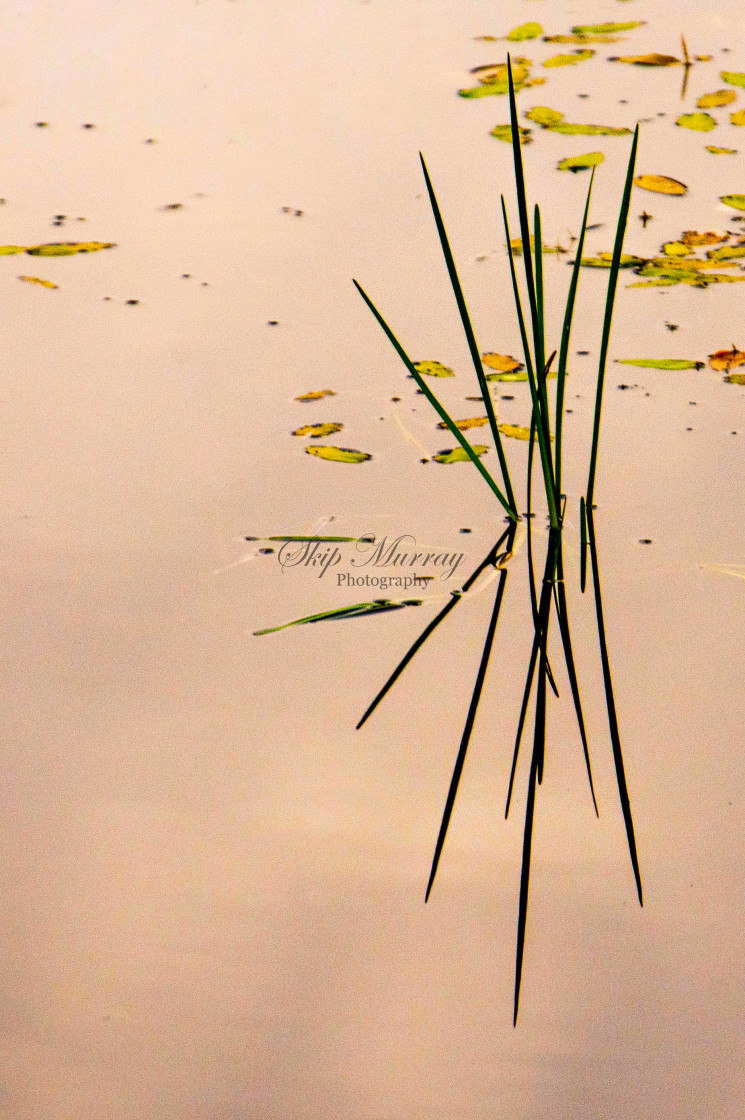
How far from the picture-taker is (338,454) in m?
1.25

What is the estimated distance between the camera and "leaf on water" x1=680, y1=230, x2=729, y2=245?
1.62 m

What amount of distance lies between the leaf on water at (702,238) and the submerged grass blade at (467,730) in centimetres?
83

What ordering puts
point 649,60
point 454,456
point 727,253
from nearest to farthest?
1. point 454,456
2. point 727,253
3. point 649,60

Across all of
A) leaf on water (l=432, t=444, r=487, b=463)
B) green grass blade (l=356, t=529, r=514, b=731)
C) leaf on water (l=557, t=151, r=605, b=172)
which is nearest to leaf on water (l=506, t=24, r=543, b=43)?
leaf on water (l=557, t=151, r=605, b=172)

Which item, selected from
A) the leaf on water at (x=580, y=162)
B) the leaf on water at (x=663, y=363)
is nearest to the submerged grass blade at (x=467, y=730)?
the leaf on water at (x=663, y=363)

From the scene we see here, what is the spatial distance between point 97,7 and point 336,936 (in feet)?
8.35

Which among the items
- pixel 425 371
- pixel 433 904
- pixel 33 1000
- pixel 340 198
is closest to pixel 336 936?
pixel 433 904

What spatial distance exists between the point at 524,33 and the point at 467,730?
79.7 inches

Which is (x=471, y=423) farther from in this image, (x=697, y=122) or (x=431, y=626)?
(x=697, y=122)

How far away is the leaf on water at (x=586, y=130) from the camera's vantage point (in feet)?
6.42

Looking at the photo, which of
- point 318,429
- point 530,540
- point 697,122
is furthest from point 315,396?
point 697,122

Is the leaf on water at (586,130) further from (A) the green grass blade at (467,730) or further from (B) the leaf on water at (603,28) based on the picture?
(A) the green grass blade at (467,730)

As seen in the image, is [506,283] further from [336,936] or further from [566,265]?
[336,936]

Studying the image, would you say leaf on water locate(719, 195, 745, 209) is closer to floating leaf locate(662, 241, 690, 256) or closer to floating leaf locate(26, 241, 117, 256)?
floating leaf locate(662, 241, 690, 256)
